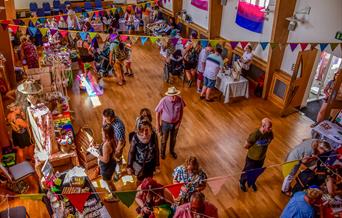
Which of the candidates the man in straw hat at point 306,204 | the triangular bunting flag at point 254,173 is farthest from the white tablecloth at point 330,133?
the man in straw hat at point 306,204

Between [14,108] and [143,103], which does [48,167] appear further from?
[143,103]

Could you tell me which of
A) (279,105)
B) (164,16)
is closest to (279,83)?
(279,105)

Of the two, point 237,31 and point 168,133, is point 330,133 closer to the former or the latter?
point 168,133

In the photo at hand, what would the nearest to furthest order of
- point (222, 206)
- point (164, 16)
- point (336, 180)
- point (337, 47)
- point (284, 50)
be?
point (336, 180), point (222, 206), point (337, 47), point (284, 50), point (164, 16)

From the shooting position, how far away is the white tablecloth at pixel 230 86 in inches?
283

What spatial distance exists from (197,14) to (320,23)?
4709mm

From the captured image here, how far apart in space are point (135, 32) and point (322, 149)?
9.79 meters

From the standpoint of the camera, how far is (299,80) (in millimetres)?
6738

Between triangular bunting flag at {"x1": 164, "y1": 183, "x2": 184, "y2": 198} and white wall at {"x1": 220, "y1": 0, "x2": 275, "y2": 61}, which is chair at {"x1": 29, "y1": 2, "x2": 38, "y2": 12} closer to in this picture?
white wall at {"x1": 220, "y1": 0, "x2": 275, "y2": 61}

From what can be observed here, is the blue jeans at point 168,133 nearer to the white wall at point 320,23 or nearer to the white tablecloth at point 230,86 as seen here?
the white tablecloth at point 230,86

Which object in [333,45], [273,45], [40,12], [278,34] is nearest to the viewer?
[333,45]

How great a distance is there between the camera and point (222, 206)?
4625mm

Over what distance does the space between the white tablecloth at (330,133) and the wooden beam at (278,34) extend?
1941 mm

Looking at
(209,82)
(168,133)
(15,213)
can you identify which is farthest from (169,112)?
(209,82)
